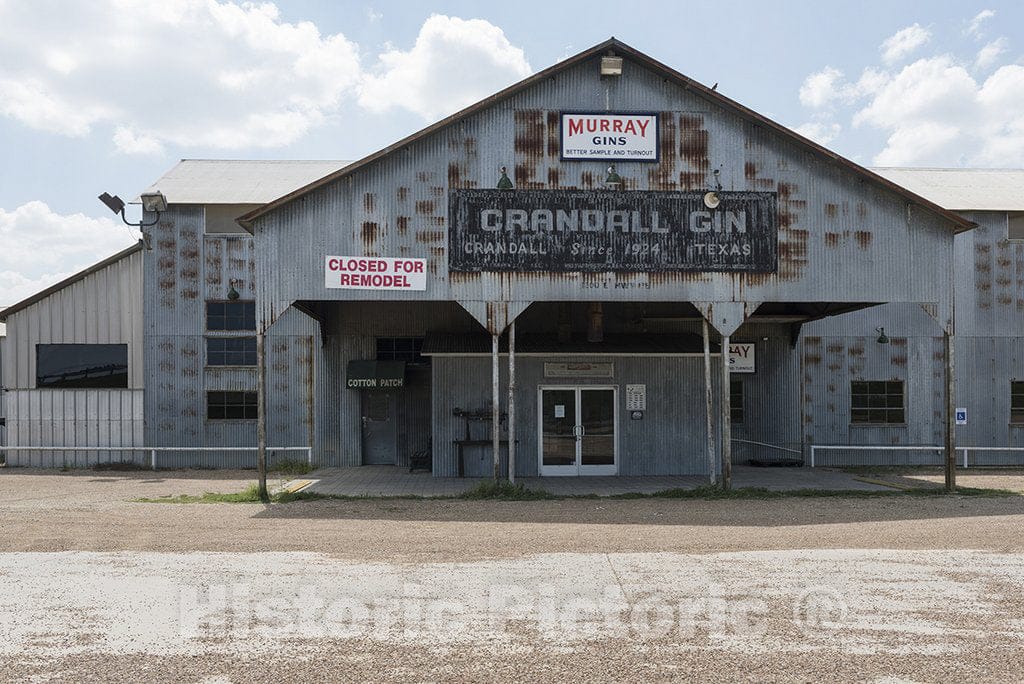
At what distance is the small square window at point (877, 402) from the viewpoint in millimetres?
21516

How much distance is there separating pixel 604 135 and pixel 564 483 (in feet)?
23.4

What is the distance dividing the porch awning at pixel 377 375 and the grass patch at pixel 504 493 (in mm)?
5352

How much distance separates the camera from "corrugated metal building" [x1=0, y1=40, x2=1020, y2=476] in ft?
51.4

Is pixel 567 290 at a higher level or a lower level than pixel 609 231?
lower

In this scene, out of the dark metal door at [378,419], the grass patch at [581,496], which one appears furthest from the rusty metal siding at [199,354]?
the grass patch at [581,496]

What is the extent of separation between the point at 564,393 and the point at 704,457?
3.54 meters

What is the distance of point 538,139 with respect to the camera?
15836 mm

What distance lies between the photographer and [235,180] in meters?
23.2

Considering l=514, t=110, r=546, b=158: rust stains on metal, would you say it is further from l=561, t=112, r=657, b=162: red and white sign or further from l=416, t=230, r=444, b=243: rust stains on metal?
l=416, t=230, r=444, b=243: rust stains on metal

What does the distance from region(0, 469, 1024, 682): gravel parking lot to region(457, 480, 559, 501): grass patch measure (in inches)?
70.0

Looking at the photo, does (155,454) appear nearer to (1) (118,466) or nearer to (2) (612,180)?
(1) (118,466)

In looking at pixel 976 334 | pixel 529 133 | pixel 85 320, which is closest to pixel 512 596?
pixel 529 133

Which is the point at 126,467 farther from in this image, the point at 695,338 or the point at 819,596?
the point at 819,596

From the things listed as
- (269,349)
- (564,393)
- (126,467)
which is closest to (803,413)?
(564,393)
